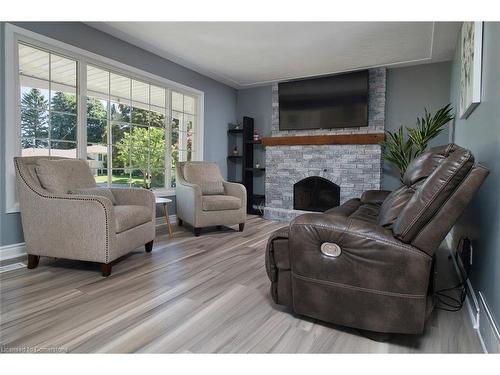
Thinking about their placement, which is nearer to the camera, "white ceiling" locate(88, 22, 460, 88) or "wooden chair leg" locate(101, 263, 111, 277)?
"wooden chair leg" locate(101, 263, 111, 277)

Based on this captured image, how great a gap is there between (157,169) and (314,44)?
265 centimetres

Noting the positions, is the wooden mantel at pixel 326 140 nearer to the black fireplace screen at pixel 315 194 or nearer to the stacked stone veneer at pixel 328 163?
the stacked stone veneer at pixel 328 163

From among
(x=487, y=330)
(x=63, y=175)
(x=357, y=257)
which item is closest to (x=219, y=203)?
(x=63, y=175)

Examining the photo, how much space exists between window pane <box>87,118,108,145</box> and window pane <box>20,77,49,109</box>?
0.50 m

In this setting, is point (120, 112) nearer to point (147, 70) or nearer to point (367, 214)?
point (147, 70)

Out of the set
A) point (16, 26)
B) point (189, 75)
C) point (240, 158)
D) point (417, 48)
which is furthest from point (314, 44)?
point (16, 26)

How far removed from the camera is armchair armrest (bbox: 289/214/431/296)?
4.42 ft

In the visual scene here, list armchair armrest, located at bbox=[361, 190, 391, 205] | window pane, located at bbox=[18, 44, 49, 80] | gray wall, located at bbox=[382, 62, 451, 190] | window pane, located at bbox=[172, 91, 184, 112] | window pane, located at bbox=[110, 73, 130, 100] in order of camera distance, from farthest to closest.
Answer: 1. window pane, located at bbox=[172, 91, 184, 112]
2. gray wall, located at bbox=[382, 62, 451, 190]
3. window pane, located at bbox=[110, 73, 130, 100]
4. armchair armrest, located at bbox=[361, 190, 391, 205]
5. window pane, located at bbox=[18, 44, 49, 80]

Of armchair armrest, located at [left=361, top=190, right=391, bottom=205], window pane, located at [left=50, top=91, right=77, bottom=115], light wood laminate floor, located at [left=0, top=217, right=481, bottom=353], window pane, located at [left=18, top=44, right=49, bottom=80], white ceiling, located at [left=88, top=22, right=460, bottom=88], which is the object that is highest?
white ceiling, located at [left=88, top=22, right=460, bottom=88]

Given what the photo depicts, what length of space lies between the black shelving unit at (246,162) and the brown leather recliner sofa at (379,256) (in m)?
3.74

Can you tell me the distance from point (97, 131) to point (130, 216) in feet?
5.22

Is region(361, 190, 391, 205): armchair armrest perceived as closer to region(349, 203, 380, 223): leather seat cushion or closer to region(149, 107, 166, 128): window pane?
region(349, 203, 380, 223): leather seat cushion

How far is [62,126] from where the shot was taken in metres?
3.09

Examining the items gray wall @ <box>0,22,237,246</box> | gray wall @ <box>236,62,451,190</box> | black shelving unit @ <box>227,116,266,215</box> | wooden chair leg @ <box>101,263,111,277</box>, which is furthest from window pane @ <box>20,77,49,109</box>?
gray wall @ <box>236,62,451,190</box>
